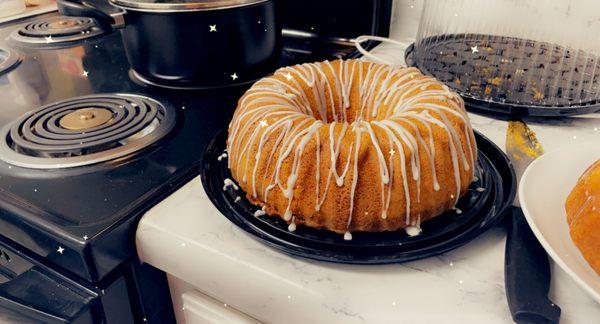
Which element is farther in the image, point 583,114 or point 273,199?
point 583,114

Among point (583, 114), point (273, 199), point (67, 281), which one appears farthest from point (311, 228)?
point (583, 114)

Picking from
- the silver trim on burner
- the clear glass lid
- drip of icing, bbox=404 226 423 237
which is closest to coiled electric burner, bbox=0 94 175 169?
the silver trim on burner

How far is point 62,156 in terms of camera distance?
644mm

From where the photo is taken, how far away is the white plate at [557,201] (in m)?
0.41

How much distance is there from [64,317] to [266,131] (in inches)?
11.7

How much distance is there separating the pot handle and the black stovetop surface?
13 cm

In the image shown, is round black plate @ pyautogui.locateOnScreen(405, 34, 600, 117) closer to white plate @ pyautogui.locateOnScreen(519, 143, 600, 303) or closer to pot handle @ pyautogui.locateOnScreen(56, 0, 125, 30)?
white plate @ pyautogui.locateOnScreen(519, 143, 600, 303)

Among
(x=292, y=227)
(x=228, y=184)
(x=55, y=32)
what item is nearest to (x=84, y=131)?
(x=228, y=184)

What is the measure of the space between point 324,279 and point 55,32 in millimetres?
1035

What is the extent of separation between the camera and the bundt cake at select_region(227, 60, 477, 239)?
47cm

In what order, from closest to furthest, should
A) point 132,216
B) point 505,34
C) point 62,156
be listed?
1. point 132,216
2. point 62,156
3. point 505,34

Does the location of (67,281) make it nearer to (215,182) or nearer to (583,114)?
(215,182)

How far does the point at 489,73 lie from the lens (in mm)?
799

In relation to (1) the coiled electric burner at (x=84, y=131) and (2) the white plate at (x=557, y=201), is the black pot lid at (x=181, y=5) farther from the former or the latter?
(2) the white plate at (x=557, y=201)
